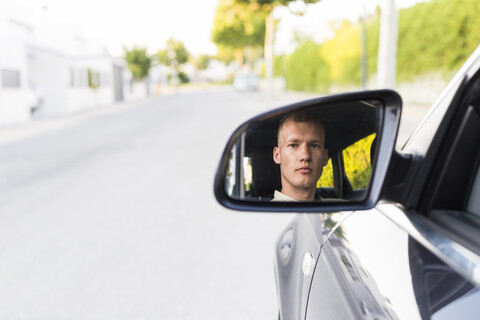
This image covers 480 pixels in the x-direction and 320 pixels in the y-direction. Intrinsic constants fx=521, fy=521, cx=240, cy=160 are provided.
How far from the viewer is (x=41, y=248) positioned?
4.80 metres

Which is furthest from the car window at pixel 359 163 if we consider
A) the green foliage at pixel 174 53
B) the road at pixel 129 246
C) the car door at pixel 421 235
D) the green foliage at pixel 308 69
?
the green foliage at pixel 174 53

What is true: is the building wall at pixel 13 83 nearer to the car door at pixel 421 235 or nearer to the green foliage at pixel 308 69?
the green foliage at pixel 308 69

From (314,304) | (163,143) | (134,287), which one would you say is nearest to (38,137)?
(163,143)

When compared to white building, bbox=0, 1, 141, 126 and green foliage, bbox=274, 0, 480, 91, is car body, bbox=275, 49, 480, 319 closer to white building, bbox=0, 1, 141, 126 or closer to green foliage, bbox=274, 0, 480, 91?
green foliage, bbox=274, 0, 480, 91

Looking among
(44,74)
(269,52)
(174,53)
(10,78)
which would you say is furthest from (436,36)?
(174,53)

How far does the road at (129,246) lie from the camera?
11.6 feet

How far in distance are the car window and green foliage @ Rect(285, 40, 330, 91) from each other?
31.3 m

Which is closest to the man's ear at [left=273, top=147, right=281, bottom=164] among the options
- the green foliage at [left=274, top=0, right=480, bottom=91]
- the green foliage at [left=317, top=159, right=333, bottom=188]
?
the green foliage at [left=317, top=159, right=333, bottom=188]

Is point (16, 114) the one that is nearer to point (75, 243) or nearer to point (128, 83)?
point (75, 243)

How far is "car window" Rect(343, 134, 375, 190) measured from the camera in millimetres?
1325

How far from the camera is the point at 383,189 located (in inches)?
52.1

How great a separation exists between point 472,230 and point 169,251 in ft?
12.0

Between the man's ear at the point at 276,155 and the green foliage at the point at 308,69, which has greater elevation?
the green foliage at the point at 308,69

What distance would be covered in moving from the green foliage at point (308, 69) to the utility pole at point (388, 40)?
20145mm
